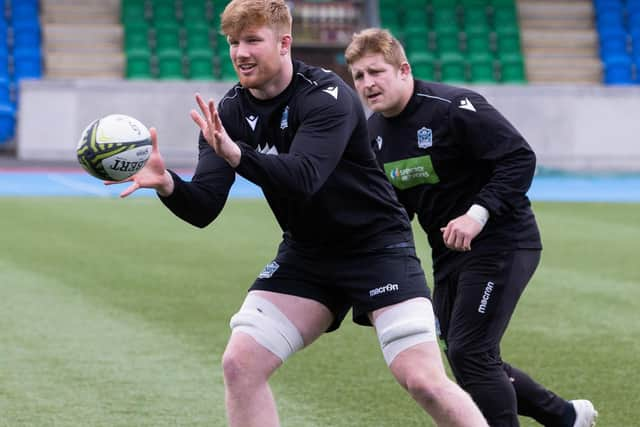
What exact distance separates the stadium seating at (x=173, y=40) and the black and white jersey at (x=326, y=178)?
2696 centimetres

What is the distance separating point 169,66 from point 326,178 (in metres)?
27.8

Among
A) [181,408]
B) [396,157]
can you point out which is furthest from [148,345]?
[396,157]

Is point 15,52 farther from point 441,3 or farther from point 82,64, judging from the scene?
point 441,3

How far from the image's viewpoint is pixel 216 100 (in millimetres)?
28172

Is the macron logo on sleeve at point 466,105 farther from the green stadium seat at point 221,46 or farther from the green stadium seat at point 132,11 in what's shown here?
the green stadium seat at point 132,11

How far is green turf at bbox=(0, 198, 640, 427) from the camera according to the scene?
7.01 meters

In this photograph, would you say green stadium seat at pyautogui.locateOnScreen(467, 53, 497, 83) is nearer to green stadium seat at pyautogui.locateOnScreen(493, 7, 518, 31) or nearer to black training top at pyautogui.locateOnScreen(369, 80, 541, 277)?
green stadium seat at pyautogui.locateOnScreen(493, 7, 518, 31)

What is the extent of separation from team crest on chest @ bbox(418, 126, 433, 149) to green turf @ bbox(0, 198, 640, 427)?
5.32ft

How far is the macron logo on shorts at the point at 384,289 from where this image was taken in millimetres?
5062

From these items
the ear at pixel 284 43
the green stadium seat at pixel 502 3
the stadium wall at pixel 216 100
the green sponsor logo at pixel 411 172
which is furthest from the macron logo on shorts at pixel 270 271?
the green stadium seat at pixel 502 3

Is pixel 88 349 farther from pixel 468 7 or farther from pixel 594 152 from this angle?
pixel 468 7

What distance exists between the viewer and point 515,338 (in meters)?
9.30

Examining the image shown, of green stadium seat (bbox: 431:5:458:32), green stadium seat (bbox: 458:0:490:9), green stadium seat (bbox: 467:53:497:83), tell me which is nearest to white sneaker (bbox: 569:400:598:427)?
green stadium seat (bbox: 467:53:497:83)

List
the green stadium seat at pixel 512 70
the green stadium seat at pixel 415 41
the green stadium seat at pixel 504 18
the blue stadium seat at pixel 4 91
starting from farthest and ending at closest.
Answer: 1. the green stadium seat at pixel 504 18
2. the green stadium seat at pixel 415 41
3. the green stadium seat at pixel 512 70
4. the blue stadium seat at pixel 4 91
